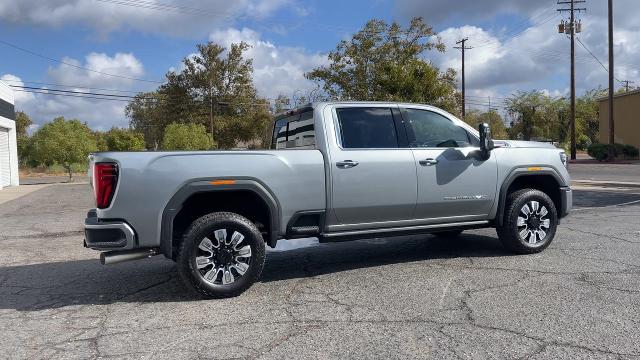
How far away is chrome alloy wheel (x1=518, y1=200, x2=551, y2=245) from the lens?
21.9ft

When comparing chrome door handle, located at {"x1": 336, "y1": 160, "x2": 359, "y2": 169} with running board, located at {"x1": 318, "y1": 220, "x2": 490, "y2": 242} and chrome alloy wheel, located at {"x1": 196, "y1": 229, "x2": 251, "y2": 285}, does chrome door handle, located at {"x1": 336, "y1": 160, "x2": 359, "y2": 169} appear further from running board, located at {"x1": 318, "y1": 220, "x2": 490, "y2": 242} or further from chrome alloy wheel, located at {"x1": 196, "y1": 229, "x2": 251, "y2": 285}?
chrome alloy wheel, located at {"x1": 196, "y1": 229, "x2": 251, "y2": 285}

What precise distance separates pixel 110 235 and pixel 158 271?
1726 mm

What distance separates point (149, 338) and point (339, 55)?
86.5 ft

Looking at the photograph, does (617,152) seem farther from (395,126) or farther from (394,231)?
(394,231)

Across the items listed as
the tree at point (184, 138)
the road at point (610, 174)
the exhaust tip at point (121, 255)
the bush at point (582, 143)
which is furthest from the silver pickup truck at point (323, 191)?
the bush at point (582, 143)

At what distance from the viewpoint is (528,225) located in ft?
22.0

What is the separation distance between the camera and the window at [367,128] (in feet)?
19.5

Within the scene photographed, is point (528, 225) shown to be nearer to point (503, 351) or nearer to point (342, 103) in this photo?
point (342, 103)

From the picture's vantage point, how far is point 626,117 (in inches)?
1576

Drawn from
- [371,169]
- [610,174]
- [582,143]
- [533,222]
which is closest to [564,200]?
[533,222]

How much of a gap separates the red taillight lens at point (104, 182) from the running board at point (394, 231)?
2107 millimetres

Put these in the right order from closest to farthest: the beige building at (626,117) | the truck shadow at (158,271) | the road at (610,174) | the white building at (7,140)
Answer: the truck shadow at (158,271), the road at (610,174), the white building at (7,140), the beige building at (626,117)

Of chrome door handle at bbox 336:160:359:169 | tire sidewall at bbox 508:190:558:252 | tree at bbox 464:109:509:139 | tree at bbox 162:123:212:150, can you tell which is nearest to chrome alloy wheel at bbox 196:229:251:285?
chrome door handle at bbox 336:160:359:169

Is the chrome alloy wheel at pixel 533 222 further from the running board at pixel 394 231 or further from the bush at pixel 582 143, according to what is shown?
the bush at pixel 582 143
